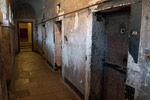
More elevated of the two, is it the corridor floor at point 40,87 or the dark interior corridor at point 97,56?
the dark interior corridor at point 97,56

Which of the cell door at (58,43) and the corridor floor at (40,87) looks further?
the cell door at (58,43)

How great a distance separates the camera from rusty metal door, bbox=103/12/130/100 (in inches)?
90.7

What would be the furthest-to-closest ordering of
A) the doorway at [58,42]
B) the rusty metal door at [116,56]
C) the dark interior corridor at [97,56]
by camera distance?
1. the doorway at [58,42]
2. the rusty metal door at [116,56]
3. the dark interior corridor at [97,56]

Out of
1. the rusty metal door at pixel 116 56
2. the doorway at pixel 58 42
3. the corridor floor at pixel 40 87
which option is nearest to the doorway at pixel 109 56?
the rusty metal door at pixel 116 56

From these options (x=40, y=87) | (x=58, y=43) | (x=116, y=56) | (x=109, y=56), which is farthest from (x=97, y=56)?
(x=58, y=43)

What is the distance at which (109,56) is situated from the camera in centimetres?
270

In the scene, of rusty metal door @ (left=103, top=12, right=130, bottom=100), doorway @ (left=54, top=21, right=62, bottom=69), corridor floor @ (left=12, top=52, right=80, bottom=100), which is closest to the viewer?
rusty metal door @ (left=103, top=12, right=130, bottom=100)

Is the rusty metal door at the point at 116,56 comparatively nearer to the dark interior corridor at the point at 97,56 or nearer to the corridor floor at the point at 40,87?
the dark interior corridor at the point at 97,56

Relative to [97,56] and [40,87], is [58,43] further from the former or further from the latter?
[97,56]

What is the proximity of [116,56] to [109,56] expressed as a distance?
0.20 meters

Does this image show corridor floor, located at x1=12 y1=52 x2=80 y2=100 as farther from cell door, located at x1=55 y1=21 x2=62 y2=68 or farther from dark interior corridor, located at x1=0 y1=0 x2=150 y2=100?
cell door, located at x1=55 y1=21 x2=62 y2=68

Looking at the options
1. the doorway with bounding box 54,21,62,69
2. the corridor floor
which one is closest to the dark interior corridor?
the corridor floor

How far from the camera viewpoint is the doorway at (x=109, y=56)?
235cm

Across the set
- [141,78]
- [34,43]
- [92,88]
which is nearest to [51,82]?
[92,88]
